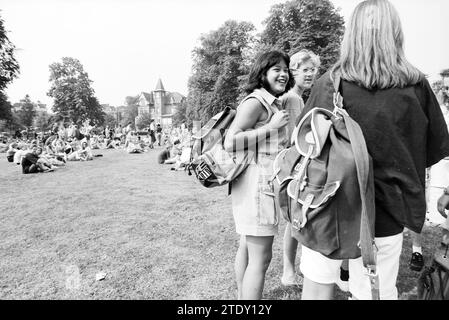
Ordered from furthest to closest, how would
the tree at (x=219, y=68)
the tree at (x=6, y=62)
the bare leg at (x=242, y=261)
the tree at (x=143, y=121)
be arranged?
1. the tree at (x=143, y=121)
2. the tree at (x=219, y=68)
3. the tree at (x=6, y=62)
4. the bare leg at (x=242, y=261)

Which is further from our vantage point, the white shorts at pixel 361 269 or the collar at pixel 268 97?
the collar at pixel 268 97

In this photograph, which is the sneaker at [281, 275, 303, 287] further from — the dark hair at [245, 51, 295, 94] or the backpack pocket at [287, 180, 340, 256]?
the dark hair at [245, 51, 295, 94]

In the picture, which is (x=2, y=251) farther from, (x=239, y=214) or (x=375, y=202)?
(x=375, y=202)

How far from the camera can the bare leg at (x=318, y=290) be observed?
156 centimetres

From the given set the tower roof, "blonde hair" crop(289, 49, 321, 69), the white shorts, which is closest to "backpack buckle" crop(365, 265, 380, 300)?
the white shorts

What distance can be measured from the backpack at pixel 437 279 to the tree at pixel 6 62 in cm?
2775

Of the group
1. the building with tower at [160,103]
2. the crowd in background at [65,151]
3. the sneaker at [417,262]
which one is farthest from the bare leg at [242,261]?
the building with tower at [160,103]

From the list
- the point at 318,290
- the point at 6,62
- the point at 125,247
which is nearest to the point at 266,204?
the point at 318,290

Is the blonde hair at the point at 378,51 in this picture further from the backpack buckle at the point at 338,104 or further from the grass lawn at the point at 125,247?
the grass lawn at the point at 125,247

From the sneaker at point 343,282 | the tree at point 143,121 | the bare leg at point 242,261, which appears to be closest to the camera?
the bare leg at point 242,261

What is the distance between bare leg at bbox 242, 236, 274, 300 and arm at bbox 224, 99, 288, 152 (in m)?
0.70

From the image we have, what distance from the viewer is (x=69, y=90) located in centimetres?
5578

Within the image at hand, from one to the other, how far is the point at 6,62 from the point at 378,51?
2833 centimetres

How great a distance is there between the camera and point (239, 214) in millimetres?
2260
